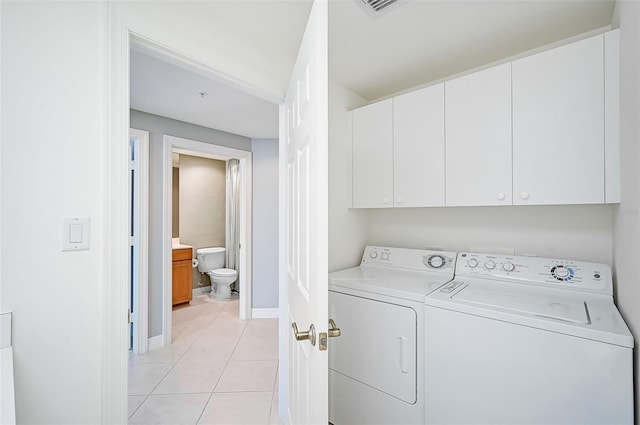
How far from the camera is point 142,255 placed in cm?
277

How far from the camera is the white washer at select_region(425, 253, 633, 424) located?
1.03m

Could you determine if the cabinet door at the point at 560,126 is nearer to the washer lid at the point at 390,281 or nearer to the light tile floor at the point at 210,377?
the washer lid at the point at 390,281

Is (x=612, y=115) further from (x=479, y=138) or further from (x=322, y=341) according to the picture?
(x=322, y=341)

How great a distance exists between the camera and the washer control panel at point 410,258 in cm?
193

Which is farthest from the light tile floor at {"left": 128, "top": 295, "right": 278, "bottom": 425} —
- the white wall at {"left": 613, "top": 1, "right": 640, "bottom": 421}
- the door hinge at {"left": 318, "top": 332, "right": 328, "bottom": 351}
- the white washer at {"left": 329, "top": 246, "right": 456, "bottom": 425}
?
the white wall at {"left": 613, "top": 1, "right": 640, "bottom": 421}

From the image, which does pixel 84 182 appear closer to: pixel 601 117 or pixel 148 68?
pixel 148 68

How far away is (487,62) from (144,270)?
11.0ft

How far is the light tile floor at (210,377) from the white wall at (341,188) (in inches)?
45.6

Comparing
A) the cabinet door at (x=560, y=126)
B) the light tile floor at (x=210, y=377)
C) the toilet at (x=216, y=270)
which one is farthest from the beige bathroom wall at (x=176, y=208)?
the cabinet door at (x=560, y=126)

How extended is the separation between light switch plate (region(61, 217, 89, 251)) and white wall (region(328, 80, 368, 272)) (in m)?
1.40

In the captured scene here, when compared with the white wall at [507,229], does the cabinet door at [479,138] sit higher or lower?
higher

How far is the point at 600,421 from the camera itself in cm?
102

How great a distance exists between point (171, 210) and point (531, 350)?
3.10m

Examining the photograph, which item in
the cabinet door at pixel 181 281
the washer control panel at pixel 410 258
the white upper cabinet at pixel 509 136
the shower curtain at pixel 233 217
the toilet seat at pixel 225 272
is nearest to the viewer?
the white upper cabinet at pixel 509 136
